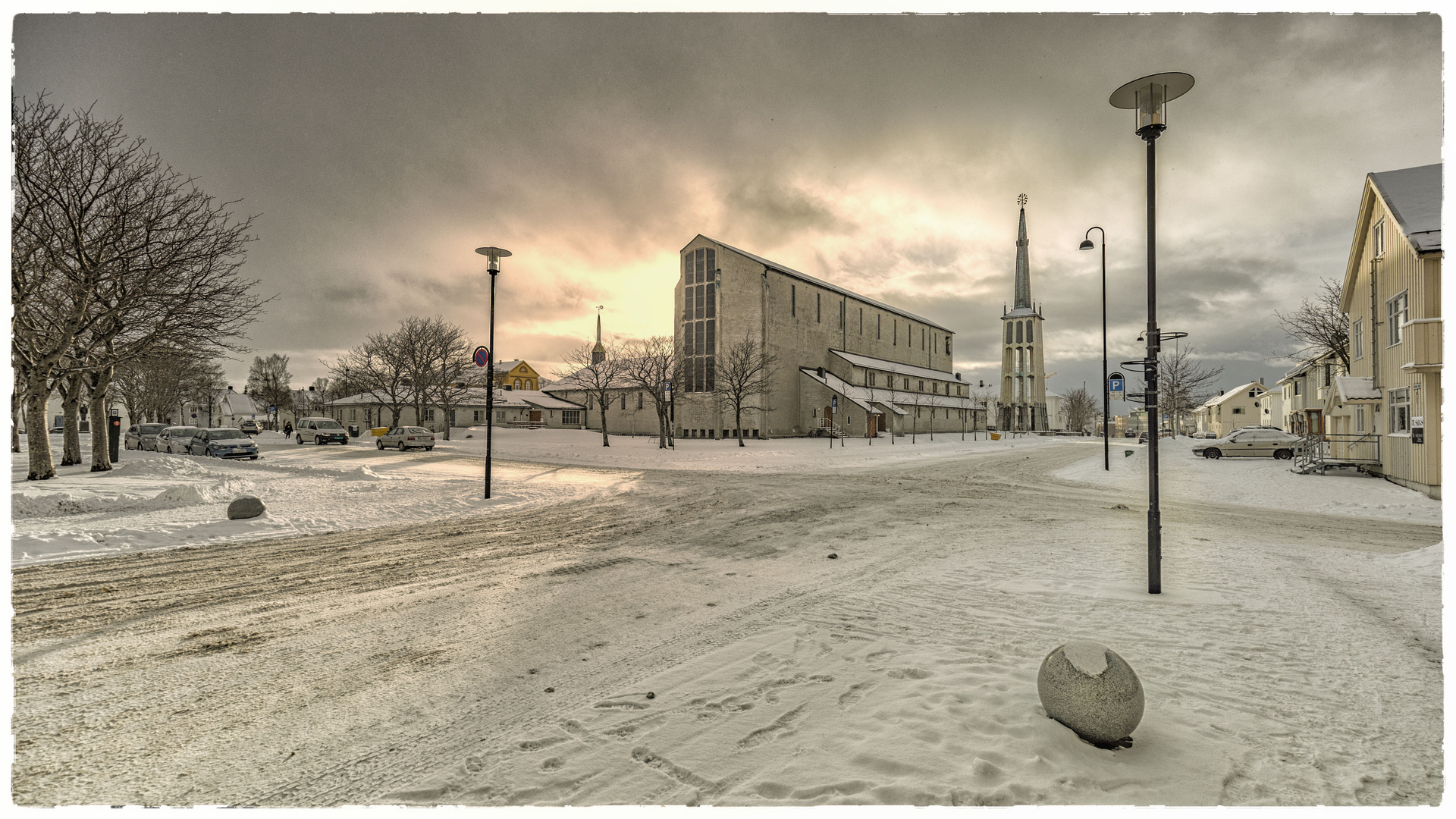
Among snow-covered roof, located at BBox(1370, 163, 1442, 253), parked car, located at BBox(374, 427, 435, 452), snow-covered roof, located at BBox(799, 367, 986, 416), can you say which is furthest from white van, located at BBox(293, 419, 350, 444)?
snow-covered roof, located at BBox(1370, 163, 1442, 253)

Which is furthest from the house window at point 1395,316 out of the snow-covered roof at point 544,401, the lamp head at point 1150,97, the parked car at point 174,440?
the snow-covered roof at point 544,401

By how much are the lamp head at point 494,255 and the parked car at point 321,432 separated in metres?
32.9

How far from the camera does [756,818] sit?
8.56 feet

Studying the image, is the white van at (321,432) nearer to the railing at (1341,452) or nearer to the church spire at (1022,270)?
the railing at (1341,452)

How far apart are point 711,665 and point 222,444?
3023 centimetres

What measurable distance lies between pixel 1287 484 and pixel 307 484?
2633 cm

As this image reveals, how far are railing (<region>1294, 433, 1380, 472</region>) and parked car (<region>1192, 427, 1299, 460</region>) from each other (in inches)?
252

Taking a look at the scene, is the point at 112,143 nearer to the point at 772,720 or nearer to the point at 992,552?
the point at 772,720

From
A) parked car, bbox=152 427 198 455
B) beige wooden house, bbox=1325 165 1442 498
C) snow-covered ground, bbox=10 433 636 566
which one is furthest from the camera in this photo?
parked car, bbox=152 427 198 455

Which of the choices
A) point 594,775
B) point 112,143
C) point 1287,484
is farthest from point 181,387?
point 1287,484

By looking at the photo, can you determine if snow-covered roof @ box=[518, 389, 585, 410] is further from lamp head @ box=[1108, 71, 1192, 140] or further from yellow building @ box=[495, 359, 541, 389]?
lamp head @ box=[1108, 71, 1192, 140]

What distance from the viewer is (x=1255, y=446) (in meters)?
27.7

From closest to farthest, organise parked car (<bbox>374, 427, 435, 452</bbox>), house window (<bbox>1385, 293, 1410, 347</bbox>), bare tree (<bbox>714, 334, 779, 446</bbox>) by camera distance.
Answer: house window (<bbox>1385, 293, 1410, 347</bbox>), parked car (<bbox>374, 427, 435, 452</bbox>), bare tree (<bbox>714, 334, 779, 446</bbox>)

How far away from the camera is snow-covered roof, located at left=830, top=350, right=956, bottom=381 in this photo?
180ft
